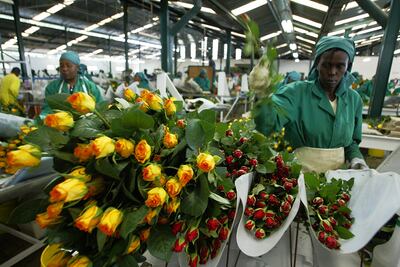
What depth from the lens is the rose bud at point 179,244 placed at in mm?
457

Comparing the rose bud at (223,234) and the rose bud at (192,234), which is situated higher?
the rose bud at (192,234)

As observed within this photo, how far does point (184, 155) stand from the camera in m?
0.52

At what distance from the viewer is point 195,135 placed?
1.65ft

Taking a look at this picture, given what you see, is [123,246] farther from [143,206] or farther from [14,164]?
[14,164]

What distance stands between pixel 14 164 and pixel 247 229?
439 millimetres

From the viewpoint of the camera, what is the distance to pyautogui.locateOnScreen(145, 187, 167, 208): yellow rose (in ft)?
1.29

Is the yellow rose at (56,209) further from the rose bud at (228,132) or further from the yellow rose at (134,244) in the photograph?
the rose bud at (228,132)

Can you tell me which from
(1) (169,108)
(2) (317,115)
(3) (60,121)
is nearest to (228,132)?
(1) (169,108)

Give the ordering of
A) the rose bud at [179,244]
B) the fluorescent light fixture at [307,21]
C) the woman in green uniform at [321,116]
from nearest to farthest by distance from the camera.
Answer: the rose bud at [179,244] < the woman in green uniform at [321,116] < the fluorescent light fixture at [307,21]

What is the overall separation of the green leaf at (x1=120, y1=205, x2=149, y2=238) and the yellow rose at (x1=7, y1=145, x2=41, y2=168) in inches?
6.8

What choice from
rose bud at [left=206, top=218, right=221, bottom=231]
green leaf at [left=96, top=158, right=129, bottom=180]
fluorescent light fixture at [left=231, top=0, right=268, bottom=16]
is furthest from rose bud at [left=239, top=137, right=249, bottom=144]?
fluorescent light fixture at [left=231, top=0, right=268, bottom=16]

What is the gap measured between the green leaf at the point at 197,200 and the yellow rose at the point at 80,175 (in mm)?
173

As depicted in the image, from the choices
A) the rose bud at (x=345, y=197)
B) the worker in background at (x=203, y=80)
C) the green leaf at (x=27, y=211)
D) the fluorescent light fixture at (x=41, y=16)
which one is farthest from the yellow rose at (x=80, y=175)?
the fluorescent light fixture at (x=41, y=16)

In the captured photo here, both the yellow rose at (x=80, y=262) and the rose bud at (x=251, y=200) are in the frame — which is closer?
the yellow rose at (x=80, y=262)
